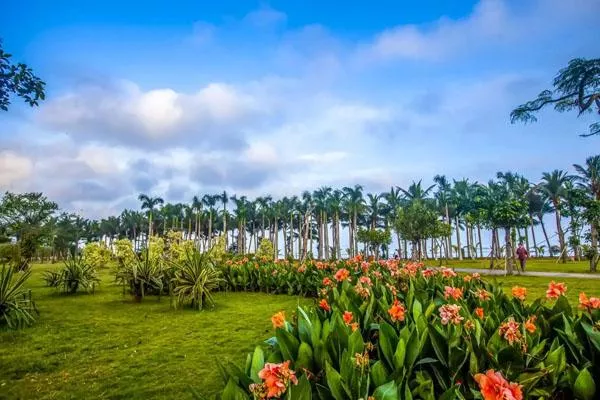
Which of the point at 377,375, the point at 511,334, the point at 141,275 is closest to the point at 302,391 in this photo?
the point at 377,375

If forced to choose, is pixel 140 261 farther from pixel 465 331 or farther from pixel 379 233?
pixel 379 233

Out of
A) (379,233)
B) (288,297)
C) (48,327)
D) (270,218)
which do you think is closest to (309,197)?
(270,218)

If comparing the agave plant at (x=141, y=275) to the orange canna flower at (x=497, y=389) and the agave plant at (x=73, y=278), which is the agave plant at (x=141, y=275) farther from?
the orange canna flower at (x=497, y=389)

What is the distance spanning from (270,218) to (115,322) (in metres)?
58.2

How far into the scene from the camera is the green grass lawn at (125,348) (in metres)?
4.04

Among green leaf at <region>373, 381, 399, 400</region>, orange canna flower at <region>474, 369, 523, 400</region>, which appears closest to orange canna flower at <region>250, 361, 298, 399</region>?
green leaf at <region>373, 381, 399, 400</region>

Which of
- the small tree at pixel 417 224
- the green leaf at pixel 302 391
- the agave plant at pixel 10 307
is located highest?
the small tree at pixel 417 224

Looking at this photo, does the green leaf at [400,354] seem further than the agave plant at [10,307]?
No

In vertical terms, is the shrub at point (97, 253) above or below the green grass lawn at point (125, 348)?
above

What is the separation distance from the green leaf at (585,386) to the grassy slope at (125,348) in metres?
3.18

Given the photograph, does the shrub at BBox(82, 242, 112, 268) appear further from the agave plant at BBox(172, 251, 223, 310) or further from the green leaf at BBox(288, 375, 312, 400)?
the green leaf at BBox(288, 375, 312, 400)

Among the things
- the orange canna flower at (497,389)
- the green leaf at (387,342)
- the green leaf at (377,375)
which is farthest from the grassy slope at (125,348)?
the orange canna flower at (497,389)

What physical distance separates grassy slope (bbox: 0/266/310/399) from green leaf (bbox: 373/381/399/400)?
2.64 metres

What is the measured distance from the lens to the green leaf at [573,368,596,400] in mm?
2008
